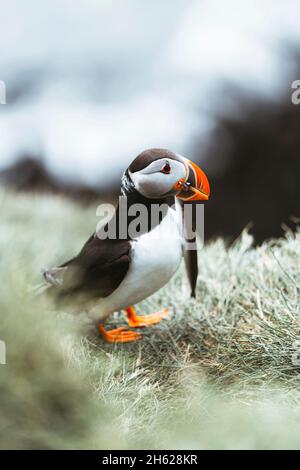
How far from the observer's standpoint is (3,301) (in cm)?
110

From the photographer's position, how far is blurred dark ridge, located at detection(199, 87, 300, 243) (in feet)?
9.73

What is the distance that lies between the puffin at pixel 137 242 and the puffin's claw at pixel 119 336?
10 centimetres

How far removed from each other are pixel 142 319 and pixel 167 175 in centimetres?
48

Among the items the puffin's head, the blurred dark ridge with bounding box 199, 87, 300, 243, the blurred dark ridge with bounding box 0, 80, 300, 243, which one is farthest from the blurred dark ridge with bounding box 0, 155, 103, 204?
the puffin's head

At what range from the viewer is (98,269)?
1.45 m

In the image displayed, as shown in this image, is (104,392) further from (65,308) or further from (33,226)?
(33,226)

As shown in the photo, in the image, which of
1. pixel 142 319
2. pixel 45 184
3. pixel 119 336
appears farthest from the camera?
pixel 45 184

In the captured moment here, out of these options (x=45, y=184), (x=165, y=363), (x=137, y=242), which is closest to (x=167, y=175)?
(x=137, y=242)

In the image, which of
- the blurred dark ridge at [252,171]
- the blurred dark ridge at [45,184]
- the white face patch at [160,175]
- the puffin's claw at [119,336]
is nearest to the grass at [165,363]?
the puffin's claw at [119,336]

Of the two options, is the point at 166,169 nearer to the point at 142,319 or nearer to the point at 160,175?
the point at 160,175

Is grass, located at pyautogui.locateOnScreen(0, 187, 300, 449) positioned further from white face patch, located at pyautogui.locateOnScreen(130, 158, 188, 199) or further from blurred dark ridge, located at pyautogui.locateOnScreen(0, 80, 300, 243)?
blurred dark ridge, located at pyautogui.locateOnScreen(0, 80, 300, 243)

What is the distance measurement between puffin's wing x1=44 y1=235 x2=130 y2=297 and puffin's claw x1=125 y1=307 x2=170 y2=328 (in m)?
0.25
